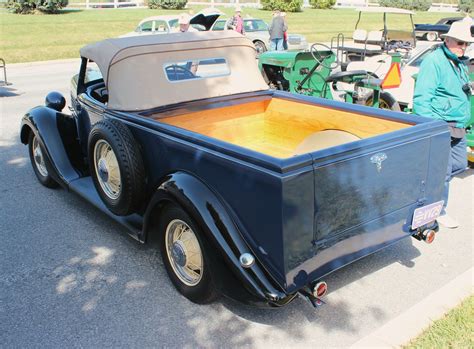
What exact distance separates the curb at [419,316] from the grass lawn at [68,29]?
16482 millimetres

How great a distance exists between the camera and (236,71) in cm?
484

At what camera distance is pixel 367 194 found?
10.0 ft

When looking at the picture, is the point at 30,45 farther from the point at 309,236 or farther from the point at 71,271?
the point at 309,236

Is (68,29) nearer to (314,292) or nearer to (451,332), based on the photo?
(314,292)

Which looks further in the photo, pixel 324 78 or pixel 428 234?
pixel 324 78

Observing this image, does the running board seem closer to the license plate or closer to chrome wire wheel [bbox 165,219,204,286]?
chrome wire wheel [bbox 165,219,204,286]

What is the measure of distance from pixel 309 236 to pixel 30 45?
19.8m

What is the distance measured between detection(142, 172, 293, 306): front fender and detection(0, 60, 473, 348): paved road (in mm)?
461

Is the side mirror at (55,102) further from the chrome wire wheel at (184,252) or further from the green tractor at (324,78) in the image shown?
the green tractor at (324,78)

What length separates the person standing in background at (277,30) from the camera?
15297mm

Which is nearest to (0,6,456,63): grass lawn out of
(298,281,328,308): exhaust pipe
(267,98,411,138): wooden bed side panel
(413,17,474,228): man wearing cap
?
(267,98,411,138): wooden bed side panel

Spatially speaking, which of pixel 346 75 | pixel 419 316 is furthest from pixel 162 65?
pixel 346 75

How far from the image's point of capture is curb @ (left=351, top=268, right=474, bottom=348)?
2.96 metres

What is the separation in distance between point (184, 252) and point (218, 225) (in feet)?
1.78
